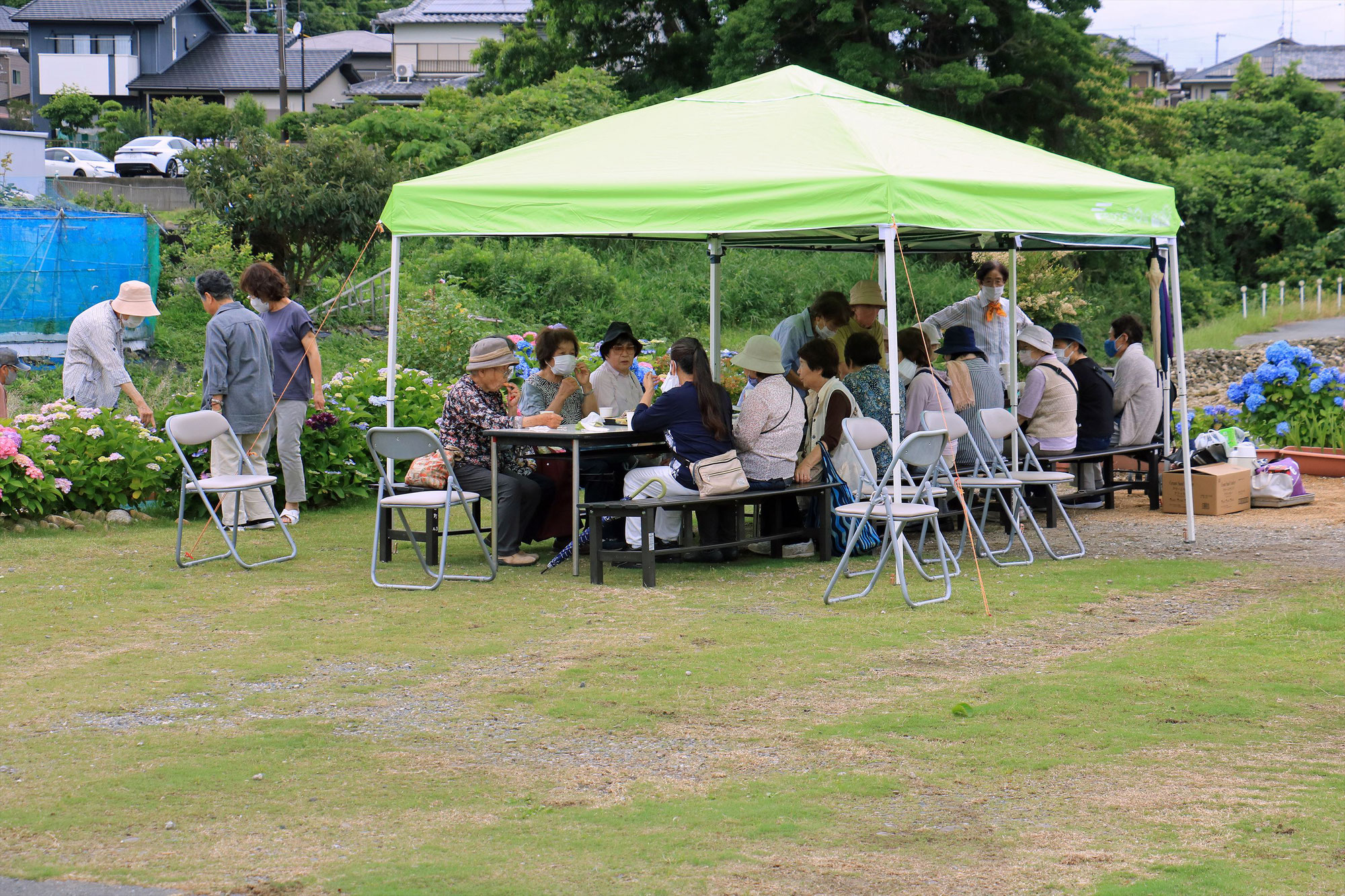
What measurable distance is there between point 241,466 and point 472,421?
2366mm

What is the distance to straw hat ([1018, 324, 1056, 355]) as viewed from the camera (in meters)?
10.4

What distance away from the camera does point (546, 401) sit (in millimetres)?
8789

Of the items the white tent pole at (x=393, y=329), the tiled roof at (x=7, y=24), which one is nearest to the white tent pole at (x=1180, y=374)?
the white tent pole at (x=393, y=329)

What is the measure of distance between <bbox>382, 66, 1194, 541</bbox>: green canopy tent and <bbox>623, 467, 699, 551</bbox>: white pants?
51.6 inches

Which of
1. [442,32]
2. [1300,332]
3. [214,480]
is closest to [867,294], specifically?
[214,480]

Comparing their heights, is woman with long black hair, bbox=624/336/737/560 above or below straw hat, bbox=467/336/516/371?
below

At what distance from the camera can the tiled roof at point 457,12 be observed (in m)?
70.9

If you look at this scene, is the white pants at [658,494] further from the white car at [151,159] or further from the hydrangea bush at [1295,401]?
the white car at [151,159]

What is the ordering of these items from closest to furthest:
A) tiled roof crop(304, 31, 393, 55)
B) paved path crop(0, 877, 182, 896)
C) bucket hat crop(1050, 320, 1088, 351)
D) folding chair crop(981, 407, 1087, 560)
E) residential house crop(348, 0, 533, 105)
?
paved path crop(0, 877, 182, 896)
folding chair crop(981, 407, 1087, 560)
bucket hat crop(1050, 320, 1088, 351)
residential house crop(348, 0, 533, 105)
tiled roof crop(304, 31, 393, 55)

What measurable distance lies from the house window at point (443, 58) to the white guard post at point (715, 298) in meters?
63.3

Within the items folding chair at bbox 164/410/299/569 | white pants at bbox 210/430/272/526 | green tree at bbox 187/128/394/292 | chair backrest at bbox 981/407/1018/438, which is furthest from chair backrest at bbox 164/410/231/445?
green tree at bbox 187/128/394/292

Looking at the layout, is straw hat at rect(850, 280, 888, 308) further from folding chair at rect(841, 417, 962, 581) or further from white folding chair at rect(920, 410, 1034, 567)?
folding chair at rect(841, 417, 962, 581)

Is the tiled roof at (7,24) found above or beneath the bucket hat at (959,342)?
above

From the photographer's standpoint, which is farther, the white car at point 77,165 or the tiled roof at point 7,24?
the tiled roof at point 7,24
